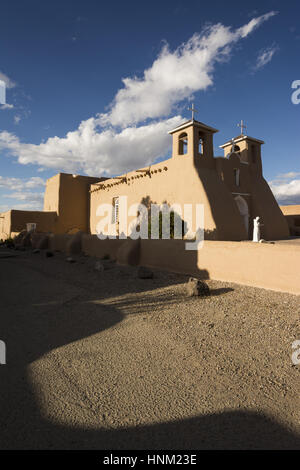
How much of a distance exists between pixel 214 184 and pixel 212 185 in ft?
0.90

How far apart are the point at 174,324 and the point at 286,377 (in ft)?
7.37

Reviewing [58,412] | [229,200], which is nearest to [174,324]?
[58,412]

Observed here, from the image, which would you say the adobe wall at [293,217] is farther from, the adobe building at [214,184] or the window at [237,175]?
the window at [237,175]

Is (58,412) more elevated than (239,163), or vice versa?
(239,163)

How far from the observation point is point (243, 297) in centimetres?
676

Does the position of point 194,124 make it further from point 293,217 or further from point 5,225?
point 5,225

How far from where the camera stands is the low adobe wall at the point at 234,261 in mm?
6891

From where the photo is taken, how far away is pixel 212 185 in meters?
15.2

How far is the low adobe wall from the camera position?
6891mm

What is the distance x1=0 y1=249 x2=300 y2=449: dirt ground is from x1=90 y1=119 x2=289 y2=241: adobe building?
8451 millimetres

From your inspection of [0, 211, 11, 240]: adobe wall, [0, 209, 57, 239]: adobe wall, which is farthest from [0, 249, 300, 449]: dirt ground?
[0, 211, 11, 240]: adobe wall

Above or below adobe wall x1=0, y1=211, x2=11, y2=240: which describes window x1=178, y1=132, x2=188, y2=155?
above

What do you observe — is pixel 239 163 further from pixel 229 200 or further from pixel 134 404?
pixel 134 404

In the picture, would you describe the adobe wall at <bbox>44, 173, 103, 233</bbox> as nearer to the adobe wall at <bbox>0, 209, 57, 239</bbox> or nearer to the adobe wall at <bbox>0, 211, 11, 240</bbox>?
the adobe wall at <bbox>0, 209, 57, 239</bbox>
